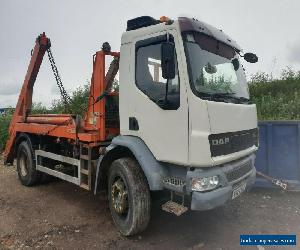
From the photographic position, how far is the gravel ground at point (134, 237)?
4301 millimetres

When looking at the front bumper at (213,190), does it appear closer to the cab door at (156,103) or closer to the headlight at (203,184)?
the headlight at (203,184)

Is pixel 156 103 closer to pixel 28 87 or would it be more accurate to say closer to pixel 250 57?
pixel 250 57

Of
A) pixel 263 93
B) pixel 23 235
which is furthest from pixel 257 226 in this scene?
pixel 263 93

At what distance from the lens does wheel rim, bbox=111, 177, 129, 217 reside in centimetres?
443

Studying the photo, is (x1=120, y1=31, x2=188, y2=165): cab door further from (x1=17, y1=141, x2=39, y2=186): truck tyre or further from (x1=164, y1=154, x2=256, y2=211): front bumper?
(x1=17, y1=141, x2=39, y2=186): truck tyre

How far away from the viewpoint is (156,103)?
13.4 ft

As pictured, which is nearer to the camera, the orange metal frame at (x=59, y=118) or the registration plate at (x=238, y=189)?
the registration plate at (x=238, y=189)

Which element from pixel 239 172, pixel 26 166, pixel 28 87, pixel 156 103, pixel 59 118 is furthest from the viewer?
pixel 28 87

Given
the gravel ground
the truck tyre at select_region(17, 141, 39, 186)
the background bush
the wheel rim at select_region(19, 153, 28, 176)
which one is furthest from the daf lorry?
the background bush

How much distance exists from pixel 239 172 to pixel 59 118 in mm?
3435

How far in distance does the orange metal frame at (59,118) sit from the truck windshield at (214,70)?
1.66m

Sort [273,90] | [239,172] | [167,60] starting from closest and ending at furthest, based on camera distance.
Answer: [167,60] → [239,172] → [273,90]

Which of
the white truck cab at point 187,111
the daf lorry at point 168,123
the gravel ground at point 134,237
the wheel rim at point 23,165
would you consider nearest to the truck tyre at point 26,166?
the wheel rim at point 23,165

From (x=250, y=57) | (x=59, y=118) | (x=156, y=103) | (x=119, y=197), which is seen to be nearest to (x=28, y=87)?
(x=59, y=118)
